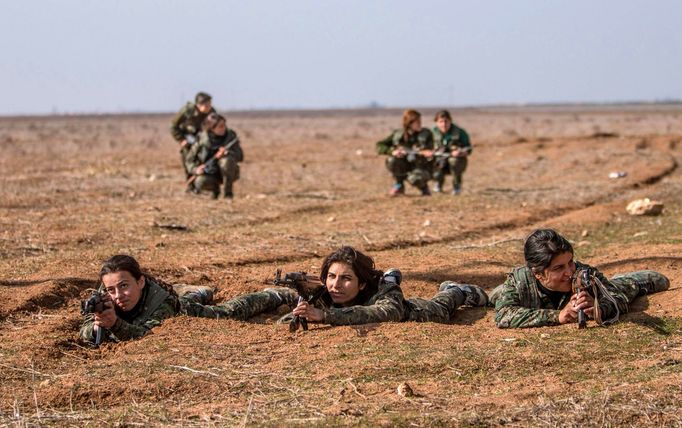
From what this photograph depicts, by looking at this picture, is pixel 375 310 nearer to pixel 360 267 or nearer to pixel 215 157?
pixel 360 267

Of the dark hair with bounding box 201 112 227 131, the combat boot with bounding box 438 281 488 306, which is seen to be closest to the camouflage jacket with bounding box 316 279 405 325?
the combat boot with bounding box 438 281 488 306

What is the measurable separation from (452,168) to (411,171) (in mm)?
630

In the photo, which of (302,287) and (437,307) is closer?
(302,287)

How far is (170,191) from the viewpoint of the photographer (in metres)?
17.2

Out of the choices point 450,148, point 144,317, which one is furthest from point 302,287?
point 450,148

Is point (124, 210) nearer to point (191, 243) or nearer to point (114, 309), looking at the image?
point (191, 243)

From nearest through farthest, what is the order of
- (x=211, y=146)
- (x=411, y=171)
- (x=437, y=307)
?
(x=437, y=307), (x=211, y=146), (x=411, y=171)

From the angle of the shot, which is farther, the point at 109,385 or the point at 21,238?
the point at 21,238

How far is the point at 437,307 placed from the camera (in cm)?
732

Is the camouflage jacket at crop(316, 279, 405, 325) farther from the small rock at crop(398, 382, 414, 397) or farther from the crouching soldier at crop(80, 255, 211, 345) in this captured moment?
the small rock at crop(398, 382, 414, 397)

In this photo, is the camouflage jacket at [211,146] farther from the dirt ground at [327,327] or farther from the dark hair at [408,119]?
the dark hair at [408,119]

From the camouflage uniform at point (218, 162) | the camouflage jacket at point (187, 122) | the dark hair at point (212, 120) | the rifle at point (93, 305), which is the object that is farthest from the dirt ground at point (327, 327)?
the dark hair at point (212, 120)

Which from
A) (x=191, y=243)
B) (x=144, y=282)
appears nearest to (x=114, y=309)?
(x=144, y=282)

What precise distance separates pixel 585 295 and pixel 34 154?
2450cm
